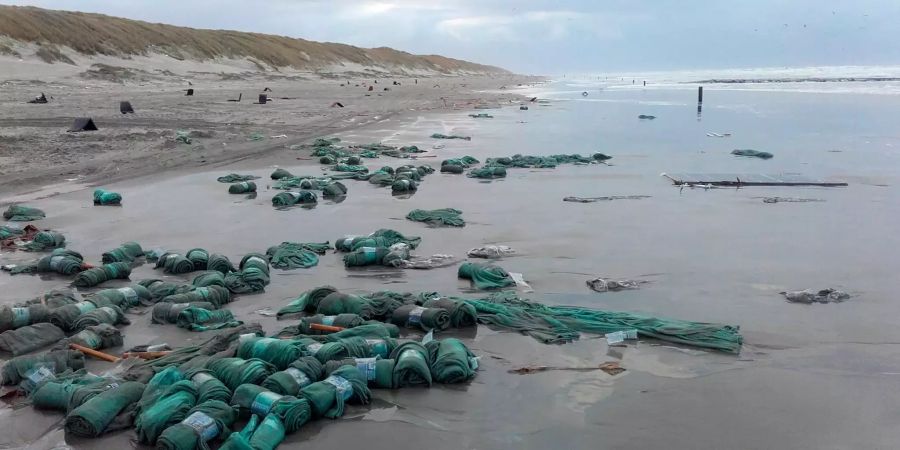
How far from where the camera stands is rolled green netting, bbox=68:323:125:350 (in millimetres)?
6082

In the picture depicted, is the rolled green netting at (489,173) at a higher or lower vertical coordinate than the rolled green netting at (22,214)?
higher

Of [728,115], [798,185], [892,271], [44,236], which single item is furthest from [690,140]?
[44,236]

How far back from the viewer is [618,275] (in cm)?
823

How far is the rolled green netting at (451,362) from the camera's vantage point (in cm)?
549

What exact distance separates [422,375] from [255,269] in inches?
128

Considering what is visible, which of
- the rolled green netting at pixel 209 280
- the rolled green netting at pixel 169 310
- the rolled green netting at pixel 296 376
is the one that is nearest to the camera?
the rolled green netting at pixel 296 376

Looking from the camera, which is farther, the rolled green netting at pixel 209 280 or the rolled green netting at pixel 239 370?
the rolled green netting at pixel 209 280

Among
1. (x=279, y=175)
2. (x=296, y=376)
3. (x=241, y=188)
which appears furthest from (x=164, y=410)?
(x=279, y=175)

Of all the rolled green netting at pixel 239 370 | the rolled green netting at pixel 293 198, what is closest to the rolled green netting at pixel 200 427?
the rolled green netting at pixel 239 370

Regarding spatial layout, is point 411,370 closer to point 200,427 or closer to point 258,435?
point 258,435

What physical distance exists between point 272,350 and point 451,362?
1364 mm

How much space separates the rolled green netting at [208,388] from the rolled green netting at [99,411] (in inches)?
15.7

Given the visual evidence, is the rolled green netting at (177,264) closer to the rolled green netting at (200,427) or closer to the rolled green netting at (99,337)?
the rolled green netting at (99,337)

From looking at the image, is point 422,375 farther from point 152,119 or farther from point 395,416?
point 152,119
